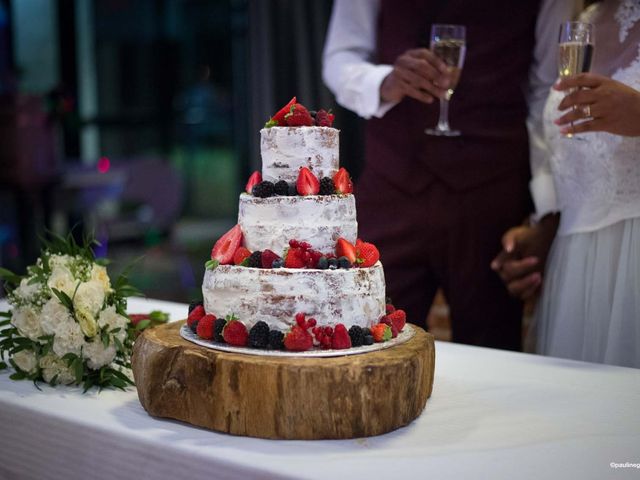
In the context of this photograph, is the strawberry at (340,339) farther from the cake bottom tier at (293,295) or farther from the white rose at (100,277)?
the white rose at (100,277)

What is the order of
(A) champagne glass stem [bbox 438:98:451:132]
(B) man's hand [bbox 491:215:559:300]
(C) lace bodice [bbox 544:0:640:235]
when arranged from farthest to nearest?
(B) man's hand [bbox 491:215:559:300], (A) champagne glass stem [bbox 438:98:451:132], (C) lace bodice [bbox 544:0:640:235]

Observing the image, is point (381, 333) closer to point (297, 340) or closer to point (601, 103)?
point (297, 340)

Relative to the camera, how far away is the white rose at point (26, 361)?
201cm

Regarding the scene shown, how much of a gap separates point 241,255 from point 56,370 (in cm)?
56

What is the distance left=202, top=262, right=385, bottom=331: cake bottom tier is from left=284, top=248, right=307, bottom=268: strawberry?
0.06ft

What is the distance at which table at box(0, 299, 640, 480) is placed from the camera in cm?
144

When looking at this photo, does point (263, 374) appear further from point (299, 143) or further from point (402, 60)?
point (402, 60)

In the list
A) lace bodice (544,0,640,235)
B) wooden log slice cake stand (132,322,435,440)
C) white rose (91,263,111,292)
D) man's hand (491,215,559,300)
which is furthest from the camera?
man's hand (491,215,559,300)

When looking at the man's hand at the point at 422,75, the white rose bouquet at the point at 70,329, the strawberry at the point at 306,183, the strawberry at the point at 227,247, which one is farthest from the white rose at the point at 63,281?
the man's hand at the point at 422,75

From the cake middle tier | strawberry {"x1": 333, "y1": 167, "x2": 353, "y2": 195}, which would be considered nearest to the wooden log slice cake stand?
the cake middle tier

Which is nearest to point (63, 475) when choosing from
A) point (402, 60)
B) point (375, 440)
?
point (375, 440)

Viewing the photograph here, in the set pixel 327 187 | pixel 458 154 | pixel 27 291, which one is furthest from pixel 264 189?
pixel 458 154

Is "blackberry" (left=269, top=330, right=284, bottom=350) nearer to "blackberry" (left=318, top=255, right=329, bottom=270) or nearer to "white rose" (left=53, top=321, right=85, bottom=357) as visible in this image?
"blackberry" (left=318, top=255, right=329, bottom=270)

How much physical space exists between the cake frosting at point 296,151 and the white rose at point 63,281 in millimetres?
579
